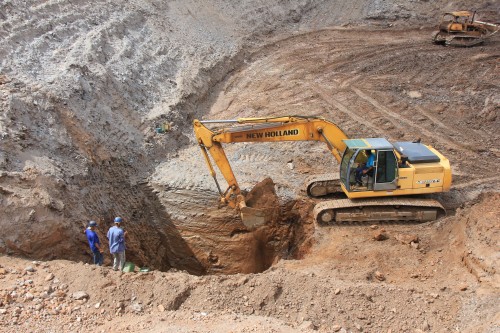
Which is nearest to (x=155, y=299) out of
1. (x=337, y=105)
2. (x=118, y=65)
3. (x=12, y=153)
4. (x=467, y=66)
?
(x=12, y=153)

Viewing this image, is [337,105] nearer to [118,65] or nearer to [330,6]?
[118,65]

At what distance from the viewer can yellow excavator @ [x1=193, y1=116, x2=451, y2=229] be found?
10.1 metres

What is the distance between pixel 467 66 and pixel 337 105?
18.2ft

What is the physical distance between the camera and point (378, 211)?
10.6 meters

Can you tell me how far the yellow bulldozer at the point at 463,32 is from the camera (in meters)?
19.4

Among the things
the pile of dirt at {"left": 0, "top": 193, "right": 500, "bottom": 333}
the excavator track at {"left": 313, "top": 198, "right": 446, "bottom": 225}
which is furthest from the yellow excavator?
the pile of dirt at {"left": 0, "top": 193, "right": 500, "bottom": 333}

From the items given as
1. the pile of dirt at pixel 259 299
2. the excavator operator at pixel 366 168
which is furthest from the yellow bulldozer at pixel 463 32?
the pile of dirt at pixel 259 299

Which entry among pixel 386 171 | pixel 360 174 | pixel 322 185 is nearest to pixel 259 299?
pixel 360 174

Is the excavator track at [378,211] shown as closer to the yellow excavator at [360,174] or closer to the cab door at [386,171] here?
the yellow excavator at [360,174]

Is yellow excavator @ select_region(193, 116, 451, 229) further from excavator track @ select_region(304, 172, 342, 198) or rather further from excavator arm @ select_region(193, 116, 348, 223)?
excavator track @ select_region(304, 172, 342, 198)

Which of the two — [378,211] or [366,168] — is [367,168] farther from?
Answer: [378,211]

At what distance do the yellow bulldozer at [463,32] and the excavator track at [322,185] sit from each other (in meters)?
11.1

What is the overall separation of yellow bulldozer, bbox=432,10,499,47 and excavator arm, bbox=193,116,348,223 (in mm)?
11555

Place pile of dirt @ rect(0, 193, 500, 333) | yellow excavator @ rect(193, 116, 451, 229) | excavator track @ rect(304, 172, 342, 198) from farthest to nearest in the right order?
excavator track @ rect(304, 172, 342, 198) < yellow excavator @ rect(193, 116, 451, 229) < pile of dirt @ rect(0, 193, 500, 333)
